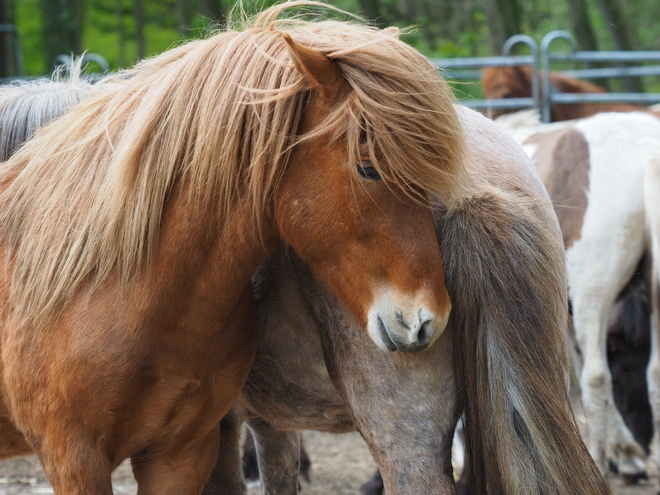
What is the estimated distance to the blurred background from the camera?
40.6 feet

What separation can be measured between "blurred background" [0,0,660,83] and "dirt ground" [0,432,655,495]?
821 cm

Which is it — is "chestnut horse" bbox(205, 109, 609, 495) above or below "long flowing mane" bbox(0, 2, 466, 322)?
below

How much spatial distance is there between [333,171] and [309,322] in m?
0.63

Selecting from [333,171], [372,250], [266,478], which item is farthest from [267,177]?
[266,478]

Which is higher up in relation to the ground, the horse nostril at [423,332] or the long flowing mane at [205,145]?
the long flowing mane at [205,145]

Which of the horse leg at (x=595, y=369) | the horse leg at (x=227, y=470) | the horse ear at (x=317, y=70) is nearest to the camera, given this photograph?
the horse ear at (x=317, y=70)

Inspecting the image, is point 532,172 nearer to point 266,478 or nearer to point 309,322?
point 309,322

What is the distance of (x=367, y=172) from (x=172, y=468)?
116 cm

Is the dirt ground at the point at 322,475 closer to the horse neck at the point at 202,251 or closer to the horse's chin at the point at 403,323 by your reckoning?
the horse neck at the point at 202,251

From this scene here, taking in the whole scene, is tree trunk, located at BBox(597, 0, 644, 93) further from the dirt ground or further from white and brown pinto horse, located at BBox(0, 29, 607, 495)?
white and brown pinto horse, located at BBox(0, 29, 607, 495)

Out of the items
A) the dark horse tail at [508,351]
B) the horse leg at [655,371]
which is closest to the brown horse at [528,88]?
the horse leg at [655,371]

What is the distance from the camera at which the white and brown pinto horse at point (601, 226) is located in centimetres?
382

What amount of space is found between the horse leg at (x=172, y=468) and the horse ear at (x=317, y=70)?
3.76 feet

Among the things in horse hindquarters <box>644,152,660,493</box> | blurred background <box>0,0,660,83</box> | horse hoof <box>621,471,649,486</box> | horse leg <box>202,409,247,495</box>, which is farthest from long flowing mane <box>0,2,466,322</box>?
blurred background <box>0,0,660,83</box>
